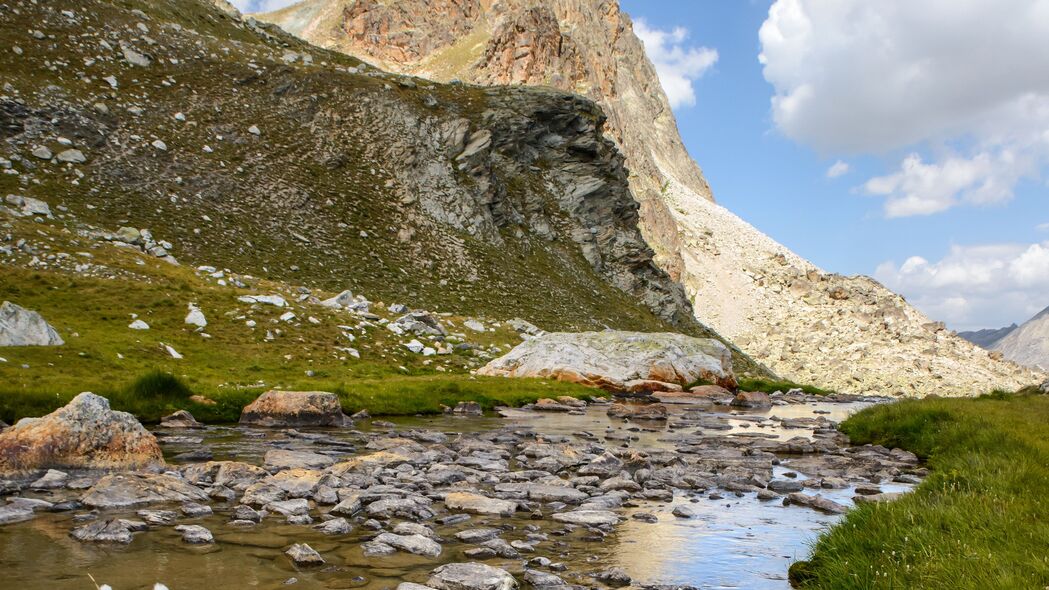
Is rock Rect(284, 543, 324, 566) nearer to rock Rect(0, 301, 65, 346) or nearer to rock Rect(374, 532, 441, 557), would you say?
rock Rect(374, 532, 441, 557)

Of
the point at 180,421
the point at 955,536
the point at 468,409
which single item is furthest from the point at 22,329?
the point at 955,536

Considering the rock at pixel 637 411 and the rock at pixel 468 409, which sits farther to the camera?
the rock at pixel 637 411

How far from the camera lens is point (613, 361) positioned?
51562 millimetres

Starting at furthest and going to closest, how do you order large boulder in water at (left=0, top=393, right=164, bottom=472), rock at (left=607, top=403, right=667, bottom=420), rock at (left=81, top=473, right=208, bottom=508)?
rock at (left=607, top=403, right=667, bottom=420) < large boulder in water at (left=0, top=393, right=164, bottom=472) < rock at (left=81, top=473, right=208, bottom=508)

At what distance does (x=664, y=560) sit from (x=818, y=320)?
187814 mm

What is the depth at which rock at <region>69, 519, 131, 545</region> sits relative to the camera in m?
10.7

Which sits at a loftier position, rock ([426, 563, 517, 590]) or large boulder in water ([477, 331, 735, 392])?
large boulder in water ([477, 331, 735, 392])

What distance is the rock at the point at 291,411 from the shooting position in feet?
86.7

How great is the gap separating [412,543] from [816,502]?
9.53m

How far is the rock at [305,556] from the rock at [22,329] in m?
25.0

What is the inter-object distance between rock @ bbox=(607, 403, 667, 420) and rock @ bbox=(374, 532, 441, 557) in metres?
26.0

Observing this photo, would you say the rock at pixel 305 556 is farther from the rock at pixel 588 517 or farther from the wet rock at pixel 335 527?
the rock at pixel 588 517

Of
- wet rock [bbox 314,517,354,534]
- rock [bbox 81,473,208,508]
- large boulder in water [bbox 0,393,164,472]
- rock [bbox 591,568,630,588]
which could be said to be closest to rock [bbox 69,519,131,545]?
rock [bbox 81,473,208,508]

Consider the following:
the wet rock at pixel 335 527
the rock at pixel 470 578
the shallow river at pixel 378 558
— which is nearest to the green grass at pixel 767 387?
the shallow river at pixel 378 558
